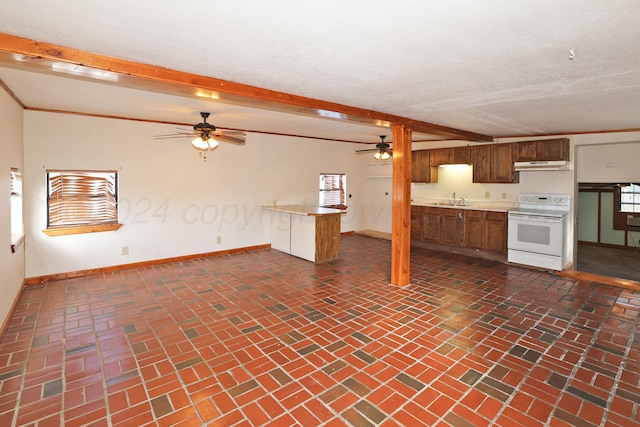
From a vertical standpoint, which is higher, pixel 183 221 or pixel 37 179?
pixel 37 179

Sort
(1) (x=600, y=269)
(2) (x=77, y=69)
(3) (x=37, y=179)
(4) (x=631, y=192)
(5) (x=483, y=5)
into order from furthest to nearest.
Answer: (4) (x=631, y=192) → (1) (x=600, y=269) → (3) (x=37, y=179) → (2) (x=77, y=69) → (5) (x=483, y=5)

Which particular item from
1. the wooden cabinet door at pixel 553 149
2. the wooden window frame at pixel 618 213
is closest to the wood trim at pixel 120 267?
the wooden cabinet door at pixel 553 149

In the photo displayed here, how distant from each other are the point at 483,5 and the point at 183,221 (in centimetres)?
575

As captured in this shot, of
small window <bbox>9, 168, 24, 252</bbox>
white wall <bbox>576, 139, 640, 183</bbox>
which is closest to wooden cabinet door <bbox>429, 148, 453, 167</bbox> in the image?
white wall <bbox>576, 139, 640, 183</bbox>

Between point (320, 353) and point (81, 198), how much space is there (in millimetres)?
4610

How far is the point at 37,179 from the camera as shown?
4766mm

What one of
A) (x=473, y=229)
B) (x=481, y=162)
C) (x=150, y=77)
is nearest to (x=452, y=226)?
(x=473, y=229)

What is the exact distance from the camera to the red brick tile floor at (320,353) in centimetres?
222

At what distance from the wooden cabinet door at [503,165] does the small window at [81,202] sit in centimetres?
691

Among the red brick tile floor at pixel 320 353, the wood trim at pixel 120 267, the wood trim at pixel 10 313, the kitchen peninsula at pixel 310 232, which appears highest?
the kitchen peninsula at pixel 310 232

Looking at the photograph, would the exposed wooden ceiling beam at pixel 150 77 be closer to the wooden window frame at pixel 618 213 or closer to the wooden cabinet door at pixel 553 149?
the wooden cabinet door at pixel 553 149

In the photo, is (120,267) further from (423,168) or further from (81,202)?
(423,168)

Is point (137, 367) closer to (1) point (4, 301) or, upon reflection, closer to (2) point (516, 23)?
(1) point (4, 301)

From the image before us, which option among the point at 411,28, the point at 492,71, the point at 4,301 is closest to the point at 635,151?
the point at 492,71
